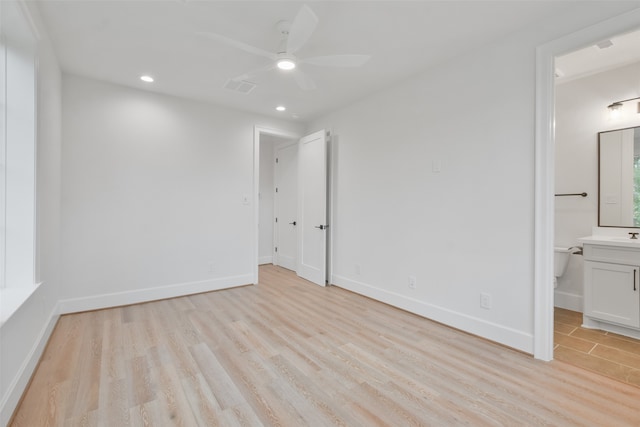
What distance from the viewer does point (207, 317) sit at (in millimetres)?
3119

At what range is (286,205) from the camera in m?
5.66

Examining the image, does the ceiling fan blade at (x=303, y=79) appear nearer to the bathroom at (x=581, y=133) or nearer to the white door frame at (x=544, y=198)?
the white door frame at (x=544, y=198)

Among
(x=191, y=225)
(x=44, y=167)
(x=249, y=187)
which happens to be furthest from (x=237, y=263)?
(x=44, y=167)

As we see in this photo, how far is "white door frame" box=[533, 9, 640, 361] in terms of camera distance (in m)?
2.20

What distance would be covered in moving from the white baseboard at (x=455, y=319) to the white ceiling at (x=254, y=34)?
2.42 m

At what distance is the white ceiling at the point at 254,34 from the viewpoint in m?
2.10

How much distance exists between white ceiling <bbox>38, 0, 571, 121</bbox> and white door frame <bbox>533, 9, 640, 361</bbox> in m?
0.37

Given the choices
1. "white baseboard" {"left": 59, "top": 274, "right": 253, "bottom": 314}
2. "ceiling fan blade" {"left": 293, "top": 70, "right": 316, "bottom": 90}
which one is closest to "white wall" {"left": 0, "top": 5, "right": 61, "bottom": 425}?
"white baseboard" {"left": 59, "top": 274, "right": 253, "bottom": 314}

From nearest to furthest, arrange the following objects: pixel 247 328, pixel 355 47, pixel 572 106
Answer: pixel 355 47
pixel 247 328
pixel 572 106

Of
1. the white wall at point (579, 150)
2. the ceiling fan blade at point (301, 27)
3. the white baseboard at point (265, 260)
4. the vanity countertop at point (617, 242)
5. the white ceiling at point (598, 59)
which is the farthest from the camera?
the white baseboard at point (265, 260)

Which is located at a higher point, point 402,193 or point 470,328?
point 402,193

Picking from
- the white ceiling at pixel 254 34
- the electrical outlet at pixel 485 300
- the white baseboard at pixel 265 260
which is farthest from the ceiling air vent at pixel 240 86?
the white baseboard at pixel 265 260

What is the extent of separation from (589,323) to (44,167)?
4.99m

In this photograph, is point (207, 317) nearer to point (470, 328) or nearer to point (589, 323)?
point (470, 328)
